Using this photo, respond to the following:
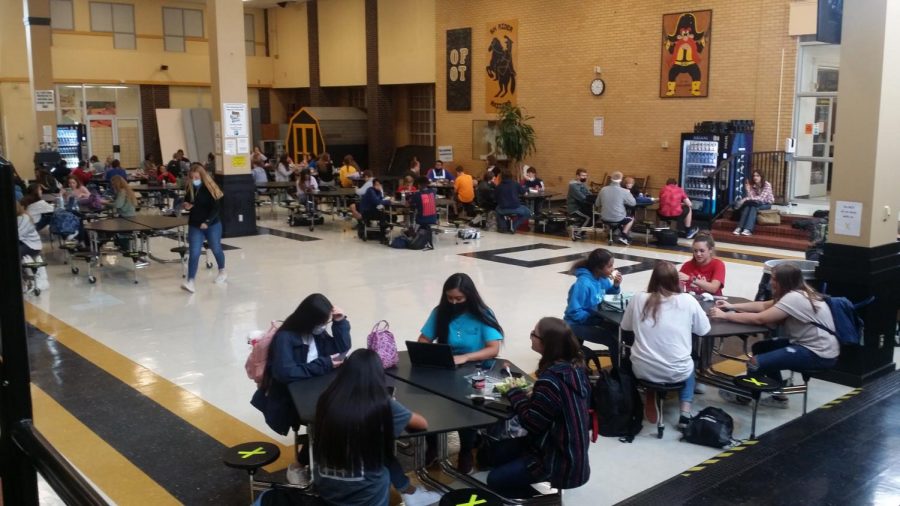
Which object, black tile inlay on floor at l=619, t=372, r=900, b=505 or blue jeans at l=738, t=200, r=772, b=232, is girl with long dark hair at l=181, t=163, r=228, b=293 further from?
blue jeans at l=738, t=200, r=772, b=232

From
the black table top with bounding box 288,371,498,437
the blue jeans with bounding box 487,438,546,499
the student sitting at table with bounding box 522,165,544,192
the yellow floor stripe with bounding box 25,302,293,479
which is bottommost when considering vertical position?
the yellow floor stripe with bounding box 25,302,293,479

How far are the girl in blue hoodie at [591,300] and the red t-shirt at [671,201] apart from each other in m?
8.34

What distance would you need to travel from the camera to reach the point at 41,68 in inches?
867

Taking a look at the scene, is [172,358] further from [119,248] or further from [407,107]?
[407,107]

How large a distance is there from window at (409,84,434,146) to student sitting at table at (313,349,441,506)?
2150 centimetres

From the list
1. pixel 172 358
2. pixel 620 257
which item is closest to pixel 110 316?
pixel 172 358

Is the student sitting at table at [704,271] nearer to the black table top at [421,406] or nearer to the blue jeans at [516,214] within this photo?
the black table top at [421,406]

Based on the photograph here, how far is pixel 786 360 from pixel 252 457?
3787 mm

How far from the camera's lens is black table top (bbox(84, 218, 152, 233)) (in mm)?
A: 10891

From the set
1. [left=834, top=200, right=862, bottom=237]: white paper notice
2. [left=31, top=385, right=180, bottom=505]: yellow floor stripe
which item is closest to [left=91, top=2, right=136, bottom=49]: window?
[left=31, top=385, right=180, bottom=505]: yellow floor stripe

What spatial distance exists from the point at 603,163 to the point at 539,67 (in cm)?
307

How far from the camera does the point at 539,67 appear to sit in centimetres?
1981

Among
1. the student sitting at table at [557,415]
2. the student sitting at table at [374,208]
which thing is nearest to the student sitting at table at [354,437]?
the student sitting at table at [557,415]

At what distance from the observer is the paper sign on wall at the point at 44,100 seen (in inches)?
876
